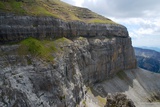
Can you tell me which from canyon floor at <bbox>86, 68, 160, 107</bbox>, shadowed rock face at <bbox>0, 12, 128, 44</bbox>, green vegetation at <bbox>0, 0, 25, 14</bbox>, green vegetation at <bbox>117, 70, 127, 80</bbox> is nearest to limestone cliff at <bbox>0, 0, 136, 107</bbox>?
shadowed rock face at <bbox>0, 12, 128, 44</bbox>

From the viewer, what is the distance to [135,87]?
4680 inches

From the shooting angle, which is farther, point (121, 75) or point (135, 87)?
point (121, 75)

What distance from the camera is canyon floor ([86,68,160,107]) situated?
101 metres

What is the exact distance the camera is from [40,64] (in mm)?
58969

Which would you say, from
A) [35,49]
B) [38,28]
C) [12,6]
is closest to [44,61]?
[35,49]

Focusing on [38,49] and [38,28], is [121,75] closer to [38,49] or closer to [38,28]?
[38,28]

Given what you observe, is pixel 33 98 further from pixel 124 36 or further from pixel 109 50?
pixel 124 36

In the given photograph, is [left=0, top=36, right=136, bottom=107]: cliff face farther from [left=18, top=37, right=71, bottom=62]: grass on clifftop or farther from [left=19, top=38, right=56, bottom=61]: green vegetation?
[left=19, top=38, right=56, bottom=61]: green vegetation

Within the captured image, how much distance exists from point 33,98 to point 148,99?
79.9m

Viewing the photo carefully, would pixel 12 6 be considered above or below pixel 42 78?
above

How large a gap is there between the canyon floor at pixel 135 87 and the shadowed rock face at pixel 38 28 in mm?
28396

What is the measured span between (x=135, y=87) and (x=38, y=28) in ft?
228

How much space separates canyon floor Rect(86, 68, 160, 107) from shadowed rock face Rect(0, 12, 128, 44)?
28.4 m

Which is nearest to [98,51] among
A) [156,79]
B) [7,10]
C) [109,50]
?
[109,50]
